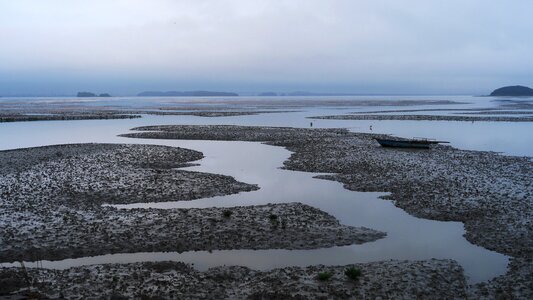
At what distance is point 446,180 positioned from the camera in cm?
2522

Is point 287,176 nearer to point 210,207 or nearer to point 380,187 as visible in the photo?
point 380,187

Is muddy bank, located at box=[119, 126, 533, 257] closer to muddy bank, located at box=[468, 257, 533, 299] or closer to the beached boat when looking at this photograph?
the beached boat

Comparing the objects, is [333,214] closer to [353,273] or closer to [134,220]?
→ [353,273]

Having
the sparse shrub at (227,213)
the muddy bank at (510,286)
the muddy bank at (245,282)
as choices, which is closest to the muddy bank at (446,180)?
the muddy bank at (510,286)

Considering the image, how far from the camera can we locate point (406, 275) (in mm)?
12516

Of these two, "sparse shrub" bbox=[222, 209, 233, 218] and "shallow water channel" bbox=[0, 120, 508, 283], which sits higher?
"sparse shrub" bbox=[222, 209, 233, 218]

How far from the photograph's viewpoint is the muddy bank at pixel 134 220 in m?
15.0

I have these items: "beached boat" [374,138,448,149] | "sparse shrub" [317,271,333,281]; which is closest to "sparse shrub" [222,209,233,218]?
"sparse shrub" [317,271,333,281]

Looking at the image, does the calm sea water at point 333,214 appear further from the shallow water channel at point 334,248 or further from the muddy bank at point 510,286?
the muddy bank at point 510,286

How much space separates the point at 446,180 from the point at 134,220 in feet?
54.1

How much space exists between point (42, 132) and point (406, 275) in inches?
2231

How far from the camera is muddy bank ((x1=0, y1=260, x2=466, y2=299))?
1137 cm

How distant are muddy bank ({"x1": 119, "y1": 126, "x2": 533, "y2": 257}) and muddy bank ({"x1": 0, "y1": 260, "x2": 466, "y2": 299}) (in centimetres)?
383

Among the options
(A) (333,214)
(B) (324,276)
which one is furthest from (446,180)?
(B) (324,276)
